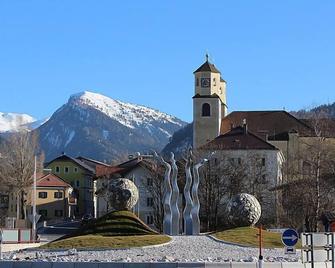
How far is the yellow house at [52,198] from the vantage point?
135375mm

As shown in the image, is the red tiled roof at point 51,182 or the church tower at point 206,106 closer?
the church tower at point 206,106

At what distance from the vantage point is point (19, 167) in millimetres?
103812

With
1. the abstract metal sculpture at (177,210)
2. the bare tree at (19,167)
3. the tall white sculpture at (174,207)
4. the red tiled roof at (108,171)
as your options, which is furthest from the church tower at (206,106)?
the abstract metal sculpture at (177,210)

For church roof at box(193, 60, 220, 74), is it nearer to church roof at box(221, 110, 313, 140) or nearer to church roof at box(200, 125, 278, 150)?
church roof at box(221, 110, 313, 140)

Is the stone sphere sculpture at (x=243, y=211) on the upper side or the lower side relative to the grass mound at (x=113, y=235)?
upper

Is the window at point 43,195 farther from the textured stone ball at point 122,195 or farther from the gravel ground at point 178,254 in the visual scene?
the gravel ground at point 178,254

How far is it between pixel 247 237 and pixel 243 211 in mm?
3824

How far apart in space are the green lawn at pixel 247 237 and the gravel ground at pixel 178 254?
0.94 metres

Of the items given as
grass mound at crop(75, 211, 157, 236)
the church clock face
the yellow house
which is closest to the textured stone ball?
grass mound at crop(75, 211, 157, 236)

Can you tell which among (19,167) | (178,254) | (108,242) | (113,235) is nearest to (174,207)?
(113,235)

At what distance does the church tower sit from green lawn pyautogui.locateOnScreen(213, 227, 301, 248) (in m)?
82.9

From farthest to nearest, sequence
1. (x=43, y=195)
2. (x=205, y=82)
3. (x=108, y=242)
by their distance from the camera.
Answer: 1. (x=43, y=195)
2. (x=205, y=82)
3. (x=108, y=242)

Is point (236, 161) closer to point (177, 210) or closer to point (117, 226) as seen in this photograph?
point (177, 210)

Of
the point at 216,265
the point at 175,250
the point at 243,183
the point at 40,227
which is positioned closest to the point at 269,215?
the point at 243,183
